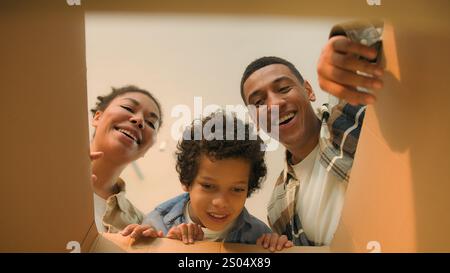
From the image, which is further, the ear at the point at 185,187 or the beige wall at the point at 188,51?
the ear at the point at 185,187

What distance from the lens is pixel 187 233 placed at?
1.17 meters

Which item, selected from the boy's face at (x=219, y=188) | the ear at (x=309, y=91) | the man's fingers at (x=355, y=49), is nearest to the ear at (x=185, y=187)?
the boy's face at (x=219, y=188)

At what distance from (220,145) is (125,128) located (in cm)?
22

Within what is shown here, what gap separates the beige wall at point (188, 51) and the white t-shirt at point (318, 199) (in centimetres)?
16

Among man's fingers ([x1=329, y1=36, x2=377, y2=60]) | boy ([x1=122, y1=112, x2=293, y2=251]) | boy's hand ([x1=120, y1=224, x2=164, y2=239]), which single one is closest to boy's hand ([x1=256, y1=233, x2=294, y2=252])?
boy ([x1=122, y1=112, x2=293, y2=251])

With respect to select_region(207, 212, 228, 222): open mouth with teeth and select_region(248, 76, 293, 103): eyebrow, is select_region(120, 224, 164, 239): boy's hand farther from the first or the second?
select_region(248, 76, 293, 103): eyebrow

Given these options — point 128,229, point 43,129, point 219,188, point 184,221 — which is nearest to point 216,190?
point 219,188

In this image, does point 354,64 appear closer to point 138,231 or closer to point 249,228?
point 249,228

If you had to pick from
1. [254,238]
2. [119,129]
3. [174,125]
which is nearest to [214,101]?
[174,125]

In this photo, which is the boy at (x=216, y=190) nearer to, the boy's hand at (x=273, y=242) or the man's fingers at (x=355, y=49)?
the boy's hand at (x=273, y=242)

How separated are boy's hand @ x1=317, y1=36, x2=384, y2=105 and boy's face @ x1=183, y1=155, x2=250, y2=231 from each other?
0.93 ft

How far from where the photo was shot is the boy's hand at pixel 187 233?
116 cm

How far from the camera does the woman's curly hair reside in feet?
3.69
